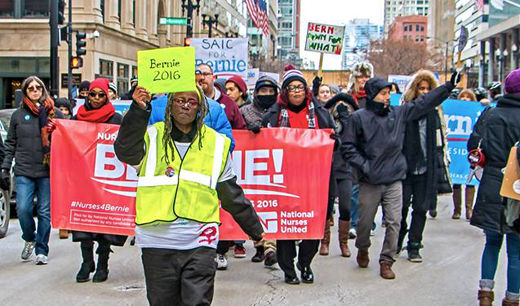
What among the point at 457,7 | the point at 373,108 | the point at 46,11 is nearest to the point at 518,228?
the point at 373,108

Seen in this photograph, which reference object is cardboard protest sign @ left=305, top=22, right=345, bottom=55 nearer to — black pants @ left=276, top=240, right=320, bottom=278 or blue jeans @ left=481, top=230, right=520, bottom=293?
black pants @ left=276, top=240, right=320, bottom=278

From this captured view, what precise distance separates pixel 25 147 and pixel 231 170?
13.9ft

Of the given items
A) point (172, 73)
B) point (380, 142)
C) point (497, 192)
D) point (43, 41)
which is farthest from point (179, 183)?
point (43, 41)

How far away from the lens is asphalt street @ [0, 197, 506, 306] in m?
6.55

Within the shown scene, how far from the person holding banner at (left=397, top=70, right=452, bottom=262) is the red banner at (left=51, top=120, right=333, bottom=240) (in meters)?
1.07

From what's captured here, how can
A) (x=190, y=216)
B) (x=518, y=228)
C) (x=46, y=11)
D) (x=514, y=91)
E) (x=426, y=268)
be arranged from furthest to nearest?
(x=46, y=11)
(x=426, y=268)
(x=514, y=91)
(x=518, y=228)
(x=190, y=216)

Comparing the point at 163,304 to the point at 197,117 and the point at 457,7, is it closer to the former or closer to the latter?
the point at 197,117

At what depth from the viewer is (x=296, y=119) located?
24.1ft

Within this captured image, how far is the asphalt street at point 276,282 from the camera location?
21.5ft

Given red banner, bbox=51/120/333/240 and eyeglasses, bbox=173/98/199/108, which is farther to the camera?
red banner, bbox=51/120/333/240

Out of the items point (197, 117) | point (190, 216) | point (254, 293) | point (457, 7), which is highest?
point (457, 7)

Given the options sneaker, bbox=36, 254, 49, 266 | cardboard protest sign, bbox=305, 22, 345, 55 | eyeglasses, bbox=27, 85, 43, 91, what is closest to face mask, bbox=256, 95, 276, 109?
eyeglasses, bbox=27, 85, 43, 91

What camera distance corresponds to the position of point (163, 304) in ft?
13.6

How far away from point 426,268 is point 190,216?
450cm
